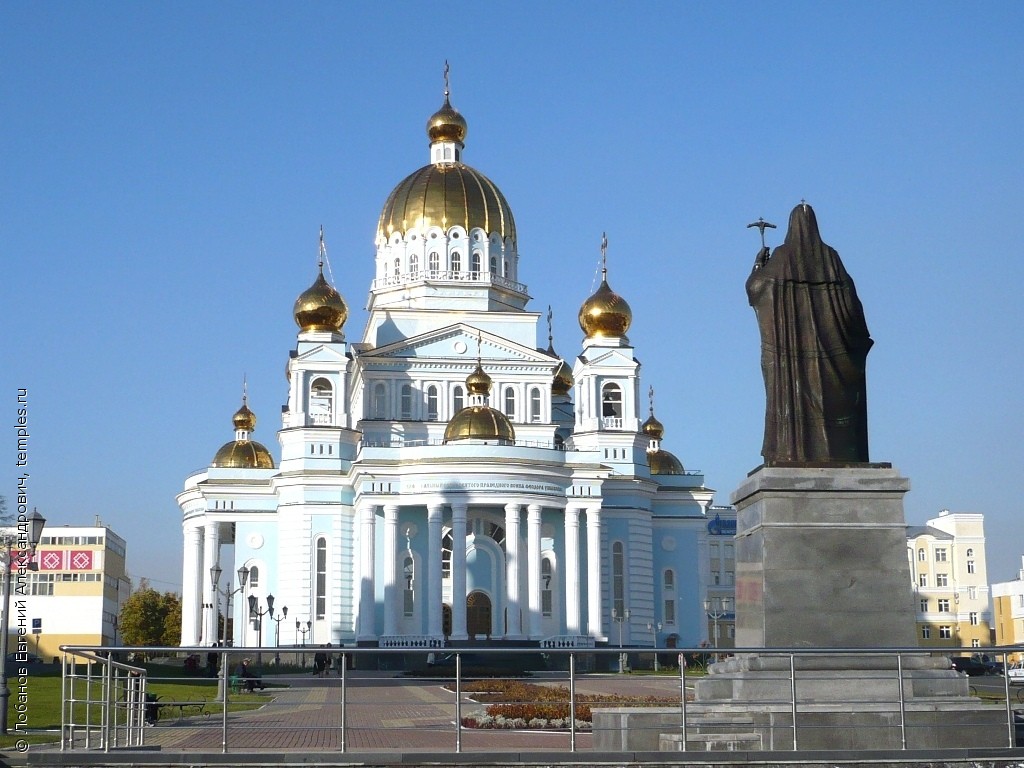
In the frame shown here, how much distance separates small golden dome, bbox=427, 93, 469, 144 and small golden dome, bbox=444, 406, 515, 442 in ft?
61.9

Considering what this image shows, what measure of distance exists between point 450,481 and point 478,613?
7.83m

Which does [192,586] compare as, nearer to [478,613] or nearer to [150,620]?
[478,613]

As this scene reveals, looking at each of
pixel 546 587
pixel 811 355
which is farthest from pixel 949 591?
pixel 811 355

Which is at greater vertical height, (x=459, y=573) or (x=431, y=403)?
(x=431, y=403)

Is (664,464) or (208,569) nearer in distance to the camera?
(208,569)

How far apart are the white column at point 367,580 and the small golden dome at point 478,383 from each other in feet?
24.0

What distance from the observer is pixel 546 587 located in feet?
201

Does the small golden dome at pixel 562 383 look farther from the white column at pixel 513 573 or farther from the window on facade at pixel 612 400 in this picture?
the white column at pixel 513 573

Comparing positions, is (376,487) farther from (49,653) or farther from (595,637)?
(49,653)

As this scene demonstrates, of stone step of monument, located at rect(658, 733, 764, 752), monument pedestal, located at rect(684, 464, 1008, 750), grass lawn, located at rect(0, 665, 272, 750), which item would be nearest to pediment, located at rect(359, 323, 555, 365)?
grass lawn, located at rect(0, 665, 272, 750)

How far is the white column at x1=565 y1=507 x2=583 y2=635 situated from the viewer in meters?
58.8

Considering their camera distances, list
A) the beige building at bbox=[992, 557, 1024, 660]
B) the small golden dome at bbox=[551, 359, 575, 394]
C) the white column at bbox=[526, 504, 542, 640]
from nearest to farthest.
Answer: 1. the white column at bbox=[526, 504, 542, 640]
2. the small golden dome at bbox=[551, 359, 575, 394]
3. the beige building at bbox=[992, 557, 1024, 660]

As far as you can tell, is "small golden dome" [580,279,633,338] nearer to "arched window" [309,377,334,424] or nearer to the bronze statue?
"arched window" [309,377,334,424]

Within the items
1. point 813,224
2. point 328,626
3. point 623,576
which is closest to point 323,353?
point 328,626
